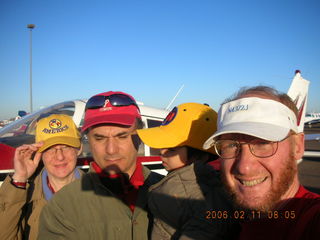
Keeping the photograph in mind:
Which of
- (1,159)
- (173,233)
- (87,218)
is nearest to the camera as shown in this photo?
(173,233)

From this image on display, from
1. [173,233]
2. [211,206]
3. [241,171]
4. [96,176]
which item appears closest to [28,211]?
[96,176]

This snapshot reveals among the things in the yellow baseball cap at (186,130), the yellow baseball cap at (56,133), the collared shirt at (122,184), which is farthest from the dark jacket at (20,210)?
the yellow baseball cap at (186,130)

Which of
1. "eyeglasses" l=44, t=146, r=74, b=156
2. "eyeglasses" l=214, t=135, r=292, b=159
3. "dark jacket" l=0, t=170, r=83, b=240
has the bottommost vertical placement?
"dark jacket" l=0, t=170, r=83, b=240

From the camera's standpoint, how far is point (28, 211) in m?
2.05

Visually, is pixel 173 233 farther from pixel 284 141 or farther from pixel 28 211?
pixel 28 211

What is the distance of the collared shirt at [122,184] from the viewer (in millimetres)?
1795

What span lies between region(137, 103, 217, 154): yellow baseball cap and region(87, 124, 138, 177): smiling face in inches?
6.0

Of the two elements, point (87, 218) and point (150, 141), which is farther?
point (150, 141)

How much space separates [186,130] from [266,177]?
819 millimetres

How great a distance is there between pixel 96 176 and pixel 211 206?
36.0 inches

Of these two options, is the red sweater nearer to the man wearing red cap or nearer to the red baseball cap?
the man wearing red cap

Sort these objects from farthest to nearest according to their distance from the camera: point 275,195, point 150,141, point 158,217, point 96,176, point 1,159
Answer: point 1,159 < point 150,141 < point 96,176 < point 158,217 < point 275,195

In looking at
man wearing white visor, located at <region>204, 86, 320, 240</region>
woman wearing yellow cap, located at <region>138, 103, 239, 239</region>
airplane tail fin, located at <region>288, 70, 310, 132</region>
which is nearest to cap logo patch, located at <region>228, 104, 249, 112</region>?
man wearing white visor, located at <region>204, 86, 320, 240</region>

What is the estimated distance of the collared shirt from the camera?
1795 mm
